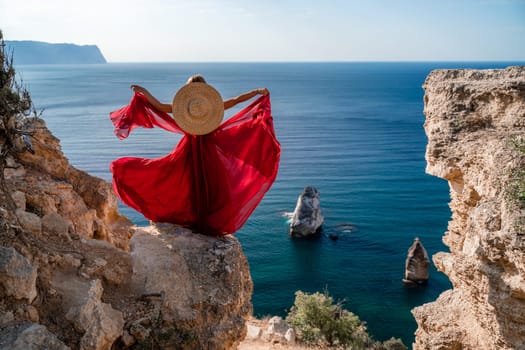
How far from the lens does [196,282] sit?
688 cm

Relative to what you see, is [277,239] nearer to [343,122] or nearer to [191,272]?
[191,272]

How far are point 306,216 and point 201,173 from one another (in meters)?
28.3

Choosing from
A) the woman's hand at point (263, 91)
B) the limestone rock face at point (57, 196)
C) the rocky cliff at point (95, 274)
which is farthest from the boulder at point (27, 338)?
the woman's hand at point (263, 91)

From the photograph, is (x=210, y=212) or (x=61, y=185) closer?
(x=61, y=185)

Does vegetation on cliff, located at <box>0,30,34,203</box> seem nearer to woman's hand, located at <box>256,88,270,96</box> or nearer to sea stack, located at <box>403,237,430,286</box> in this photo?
woman's hand, located at <box>256,88,270,96</box>

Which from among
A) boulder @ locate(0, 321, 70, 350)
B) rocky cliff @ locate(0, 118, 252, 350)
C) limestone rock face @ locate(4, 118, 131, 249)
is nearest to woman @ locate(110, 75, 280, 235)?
rocky cliff @ locate(0, 118, 252, 350)

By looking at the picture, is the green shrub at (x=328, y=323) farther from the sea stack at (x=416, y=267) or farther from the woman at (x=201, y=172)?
the woman at (x=201, y=172)

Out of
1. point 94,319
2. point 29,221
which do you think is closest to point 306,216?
point 29,221

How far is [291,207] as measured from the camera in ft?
139

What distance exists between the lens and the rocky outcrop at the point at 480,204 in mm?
7121

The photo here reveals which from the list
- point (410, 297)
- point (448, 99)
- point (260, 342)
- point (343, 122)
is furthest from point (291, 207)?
point (343, 122)

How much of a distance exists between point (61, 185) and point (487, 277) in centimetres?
690

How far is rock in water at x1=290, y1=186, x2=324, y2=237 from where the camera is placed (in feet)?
116

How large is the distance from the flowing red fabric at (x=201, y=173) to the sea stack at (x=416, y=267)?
2192 cm
